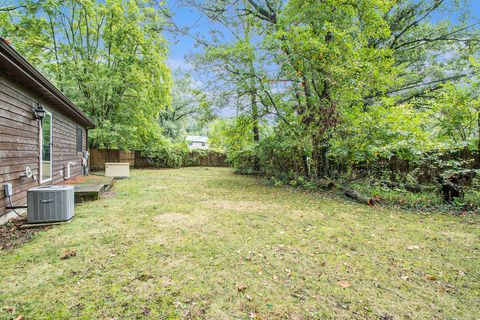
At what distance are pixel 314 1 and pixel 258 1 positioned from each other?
342 centimetres

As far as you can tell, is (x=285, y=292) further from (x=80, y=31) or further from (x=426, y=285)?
(x=80, y=31)

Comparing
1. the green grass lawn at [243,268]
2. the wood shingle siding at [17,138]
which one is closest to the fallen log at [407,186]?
the green grass lawn at [243,268]

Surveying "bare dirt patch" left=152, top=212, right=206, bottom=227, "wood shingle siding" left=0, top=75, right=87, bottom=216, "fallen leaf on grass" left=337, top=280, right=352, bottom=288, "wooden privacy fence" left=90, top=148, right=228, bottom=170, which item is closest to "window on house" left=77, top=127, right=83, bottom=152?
"wood shingle siding" left=0, top=75, right=87, bottom=216

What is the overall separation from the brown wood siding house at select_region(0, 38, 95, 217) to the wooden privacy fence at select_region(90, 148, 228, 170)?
26.3 feet

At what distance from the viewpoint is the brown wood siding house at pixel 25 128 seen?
3730 millimetres

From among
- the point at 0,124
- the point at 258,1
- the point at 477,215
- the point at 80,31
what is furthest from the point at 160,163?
the point at 477,215

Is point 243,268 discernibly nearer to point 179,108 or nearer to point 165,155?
point 165,155

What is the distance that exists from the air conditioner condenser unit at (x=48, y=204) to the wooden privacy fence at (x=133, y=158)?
38.9ft

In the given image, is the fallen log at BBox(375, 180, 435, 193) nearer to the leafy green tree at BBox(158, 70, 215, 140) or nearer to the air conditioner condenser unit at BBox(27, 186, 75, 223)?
the air conditioner condenser unit at BBox(27, 186, 75, 223)

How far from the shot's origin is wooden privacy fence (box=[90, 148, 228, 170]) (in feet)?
47.4

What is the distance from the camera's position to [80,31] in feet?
47.2

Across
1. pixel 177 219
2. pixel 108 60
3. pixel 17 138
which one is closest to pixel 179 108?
pixel 108 60

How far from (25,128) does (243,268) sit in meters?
4.94

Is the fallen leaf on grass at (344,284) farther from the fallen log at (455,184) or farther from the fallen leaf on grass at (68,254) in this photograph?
the fallen log at (455,184)
